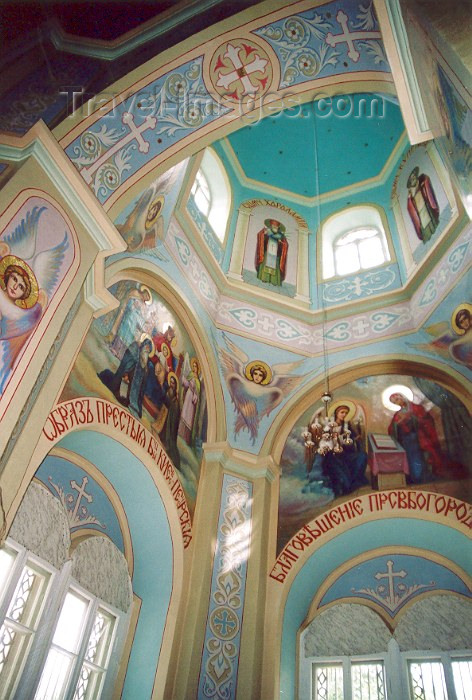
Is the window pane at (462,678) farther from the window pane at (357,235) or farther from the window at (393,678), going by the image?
the window pane at (357,235)

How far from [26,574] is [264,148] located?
8.66 meters

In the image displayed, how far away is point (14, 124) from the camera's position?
526 centimetres

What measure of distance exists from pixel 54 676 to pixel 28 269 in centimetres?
457

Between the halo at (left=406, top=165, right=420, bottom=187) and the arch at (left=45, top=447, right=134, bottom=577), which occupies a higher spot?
the halo at (left=406, top=165, right=420, bottom=187)

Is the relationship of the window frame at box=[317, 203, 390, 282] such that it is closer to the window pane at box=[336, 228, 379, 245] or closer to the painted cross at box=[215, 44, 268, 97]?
the window pane at box=[336, 228, 379, 245]

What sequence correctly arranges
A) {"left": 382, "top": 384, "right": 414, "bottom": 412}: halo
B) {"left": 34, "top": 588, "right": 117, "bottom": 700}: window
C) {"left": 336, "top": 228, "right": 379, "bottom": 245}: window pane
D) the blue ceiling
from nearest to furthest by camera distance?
{"left": 34, "top": 588, "right": 117, "bottom": 700}: window < {"left": 382, "top": 384, "right": 414, "bottom": 412}: halo < the blue ceiling < {"left": 336, "top": 228, "right": 379, "bottom": 245}: window pane

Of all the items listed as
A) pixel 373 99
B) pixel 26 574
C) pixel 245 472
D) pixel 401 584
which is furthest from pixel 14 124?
pixel 401 584

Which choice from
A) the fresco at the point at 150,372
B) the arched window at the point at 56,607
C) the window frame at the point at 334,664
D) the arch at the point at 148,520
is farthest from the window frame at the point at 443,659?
the arched window at the point at 56,607

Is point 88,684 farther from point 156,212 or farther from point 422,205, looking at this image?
point 422,205

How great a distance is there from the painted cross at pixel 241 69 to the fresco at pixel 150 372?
290 cm

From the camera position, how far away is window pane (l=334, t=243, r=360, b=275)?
11183 millimetres

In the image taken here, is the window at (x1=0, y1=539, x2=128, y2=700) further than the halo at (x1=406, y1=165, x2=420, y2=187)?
No

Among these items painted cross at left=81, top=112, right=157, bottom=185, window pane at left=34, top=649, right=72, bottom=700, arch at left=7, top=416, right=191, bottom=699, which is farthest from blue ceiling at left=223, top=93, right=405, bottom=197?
window pane at left=34, top=649, right=72, bottom=700

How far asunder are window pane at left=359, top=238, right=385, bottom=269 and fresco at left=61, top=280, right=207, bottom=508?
4.09m
